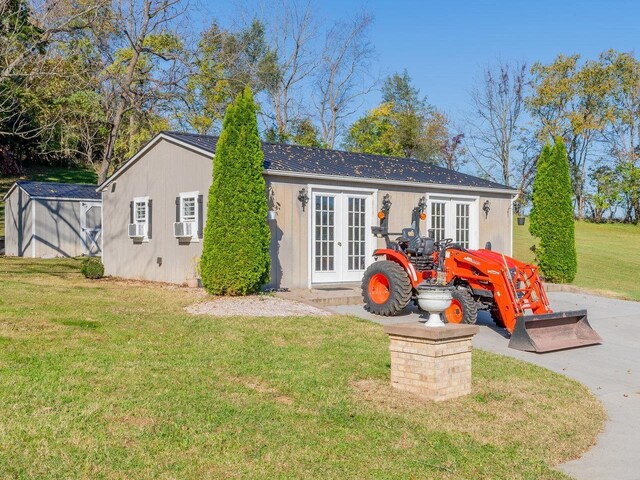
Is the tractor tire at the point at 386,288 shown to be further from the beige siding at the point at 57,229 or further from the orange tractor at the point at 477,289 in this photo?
the beige siding at the point at 57,229

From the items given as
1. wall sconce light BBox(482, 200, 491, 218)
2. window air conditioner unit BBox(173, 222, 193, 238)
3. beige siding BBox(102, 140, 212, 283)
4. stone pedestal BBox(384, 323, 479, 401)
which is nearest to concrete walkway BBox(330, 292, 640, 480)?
stone pedestal BBox(384, 323, 479, 401)

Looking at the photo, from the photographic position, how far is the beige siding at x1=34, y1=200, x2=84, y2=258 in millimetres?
22484

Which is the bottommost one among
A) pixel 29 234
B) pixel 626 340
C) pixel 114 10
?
pixel 626 340

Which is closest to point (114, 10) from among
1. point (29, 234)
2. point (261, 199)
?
point (29, 234)

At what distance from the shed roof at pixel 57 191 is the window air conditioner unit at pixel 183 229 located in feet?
30.2

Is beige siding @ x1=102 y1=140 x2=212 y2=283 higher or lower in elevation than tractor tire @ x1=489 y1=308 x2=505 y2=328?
higher

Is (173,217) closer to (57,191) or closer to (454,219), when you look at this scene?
(454,219)

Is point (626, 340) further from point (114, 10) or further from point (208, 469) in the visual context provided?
point (114, 10)

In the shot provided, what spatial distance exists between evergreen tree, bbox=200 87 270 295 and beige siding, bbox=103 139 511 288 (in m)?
1.07

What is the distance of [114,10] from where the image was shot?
73.8 feet

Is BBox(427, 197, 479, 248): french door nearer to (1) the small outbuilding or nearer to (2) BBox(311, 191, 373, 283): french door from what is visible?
(2) BBox(311, 191, 373, 283): french door

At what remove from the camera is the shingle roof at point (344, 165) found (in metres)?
14.1

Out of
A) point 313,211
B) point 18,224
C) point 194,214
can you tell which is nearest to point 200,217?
point 194,214

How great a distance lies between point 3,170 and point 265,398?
3589cm
